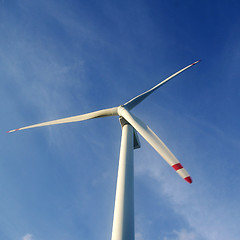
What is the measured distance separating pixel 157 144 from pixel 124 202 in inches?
216

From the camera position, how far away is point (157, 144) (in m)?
16.1

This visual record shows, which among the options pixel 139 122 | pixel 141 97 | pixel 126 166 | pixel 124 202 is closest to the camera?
pixel 124 202

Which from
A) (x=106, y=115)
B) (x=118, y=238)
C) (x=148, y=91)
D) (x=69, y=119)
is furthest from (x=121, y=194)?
(x=148, y=91)

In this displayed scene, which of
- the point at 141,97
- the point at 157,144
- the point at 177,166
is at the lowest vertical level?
the point at 177,166

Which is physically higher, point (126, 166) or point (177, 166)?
point (126, 166)

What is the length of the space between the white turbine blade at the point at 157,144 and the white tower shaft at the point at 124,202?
75.8 inches

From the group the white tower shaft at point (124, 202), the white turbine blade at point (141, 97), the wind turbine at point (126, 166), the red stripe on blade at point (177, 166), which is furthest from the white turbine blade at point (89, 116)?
the red stripe on blade at point (177, 166)

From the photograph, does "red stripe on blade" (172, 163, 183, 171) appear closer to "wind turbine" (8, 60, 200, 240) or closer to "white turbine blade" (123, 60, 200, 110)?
"wind turbine" (8, 60, 200, 240)

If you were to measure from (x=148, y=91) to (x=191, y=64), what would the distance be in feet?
21.6

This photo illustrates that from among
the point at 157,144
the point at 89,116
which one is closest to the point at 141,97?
the point at 89,116

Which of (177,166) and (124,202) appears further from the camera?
(177,166)

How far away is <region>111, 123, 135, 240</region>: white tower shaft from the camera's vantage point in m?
11.0

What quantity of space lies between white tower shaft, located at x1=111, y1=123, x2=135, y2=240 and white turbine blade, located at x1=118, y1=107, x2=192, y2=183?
1.93 meters

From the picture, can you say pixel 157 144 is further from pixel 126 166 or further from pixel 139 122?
pixel 139 122
